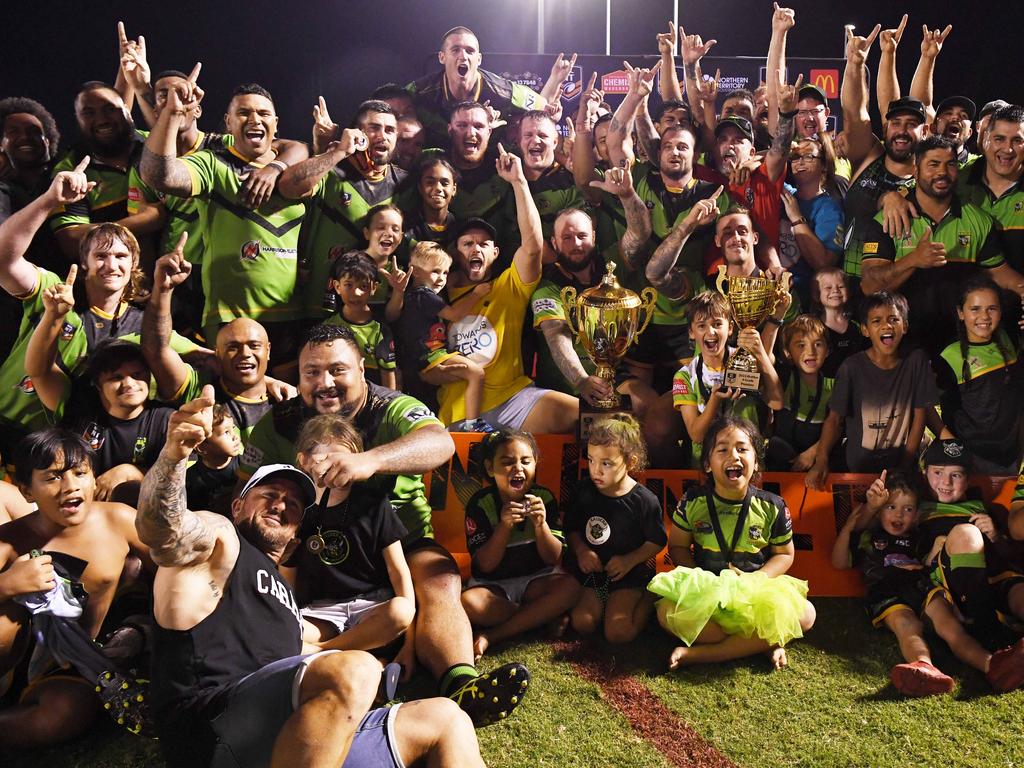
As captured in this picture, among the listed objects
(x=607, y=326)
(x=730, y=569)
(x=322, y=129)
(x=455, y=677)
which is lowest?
(x=455, y=677)

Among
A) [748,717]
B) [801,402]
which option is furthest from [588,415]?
[748,717]

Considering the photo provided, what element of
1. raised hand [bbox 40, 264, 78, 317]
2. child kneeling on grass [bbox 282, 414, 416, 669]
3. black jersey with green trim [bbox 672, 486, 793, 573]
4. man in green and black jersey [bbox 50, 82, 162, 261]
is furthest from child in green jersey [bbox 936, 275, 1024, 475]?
raised hand [bbox 40, 264, 78, 317]

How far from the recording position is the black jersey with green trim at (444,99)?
225 inches

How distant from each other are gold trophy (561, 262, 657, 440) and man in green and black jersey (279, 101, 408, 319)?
1259 millimetres

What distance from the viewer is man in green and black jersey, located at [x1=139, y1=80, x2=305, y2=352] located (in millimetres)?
4816

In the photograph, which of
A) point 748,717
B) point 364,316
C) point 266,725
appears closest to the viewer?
point 266,725

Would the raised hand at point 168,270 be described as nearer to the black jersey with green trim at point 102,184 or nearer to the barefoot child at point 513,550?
the black jersey with green trim at point 102,184

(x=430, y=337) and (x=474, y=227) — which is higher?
(x=474, y=227)

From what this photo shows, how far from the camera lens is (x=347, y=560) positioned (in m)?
3.78

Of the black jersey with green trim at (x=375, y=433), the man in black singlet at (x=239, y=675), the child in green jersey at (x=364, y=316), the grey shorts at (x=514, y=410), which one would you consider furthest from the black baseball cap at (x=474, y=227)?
the man in black singlet at (x=239, y=675)

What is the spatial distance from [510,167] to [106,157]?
2257mm

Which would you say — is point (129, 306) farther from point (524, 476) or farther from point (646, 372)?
point (646, 372)

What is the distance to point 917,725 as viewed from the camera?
335 cm

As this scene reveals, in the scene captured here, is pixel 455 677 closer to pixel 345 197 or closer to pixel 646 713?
pixel 646 713
